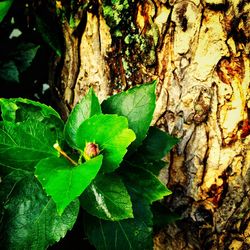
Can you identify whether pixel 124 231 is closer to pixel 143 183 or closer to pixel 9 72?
pixel 143 183

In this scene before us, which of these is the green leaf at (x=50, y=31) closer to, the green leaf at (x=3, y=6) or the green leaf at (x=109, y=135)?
the green leaf at (x=3, y=6)

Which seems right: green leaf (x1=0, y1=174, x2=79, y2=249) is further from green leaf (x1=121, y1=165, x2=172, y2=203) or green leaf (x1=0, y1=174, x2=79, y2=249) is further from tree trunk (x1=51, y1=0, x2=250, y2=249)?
tree trunk (x1=51, y1=0, x2=250, y2=249)

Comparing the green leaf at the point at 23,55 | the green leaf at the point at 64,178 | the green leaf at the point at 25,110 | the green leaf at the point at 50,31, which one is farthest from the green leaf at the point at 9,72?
the green leaf at the point at 64,178

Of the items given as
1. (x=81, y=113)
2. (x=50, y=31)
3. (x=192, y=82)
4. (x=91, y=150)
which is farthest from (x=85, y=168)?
(x=50, y=31)

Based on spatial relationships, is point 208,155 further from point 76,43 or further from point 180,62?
point 76,43

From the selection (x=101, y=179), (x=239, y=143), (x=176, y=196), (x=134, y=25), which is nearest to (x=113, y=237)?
(x=101, y=179)

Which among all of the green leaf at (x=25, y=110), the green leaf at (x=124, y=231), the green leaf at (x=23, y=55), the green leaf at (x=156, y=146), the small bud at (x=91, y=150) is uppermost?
the green leaf at (x=23, y=55)
